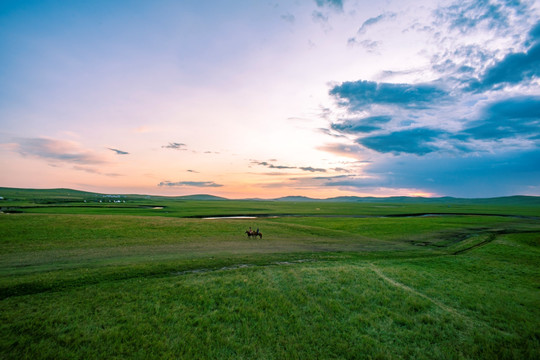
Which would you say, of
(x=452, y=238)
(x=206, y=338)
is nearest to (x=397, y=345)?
(x=206, y=338)

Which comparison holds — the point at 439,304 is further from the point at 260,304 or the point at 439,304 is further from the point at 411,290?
the point at 260,304

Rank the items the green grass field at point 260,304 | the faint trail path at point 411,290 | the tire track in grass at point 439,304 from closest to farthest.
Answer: the green grass field at point 260,304, the tire track in grass at point 439,304, the faint trail path at point 411,290

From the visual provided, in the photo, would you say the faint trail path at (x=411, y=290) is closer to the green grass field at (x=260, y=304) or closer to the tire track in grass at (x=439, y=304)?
the tire track in grass at (x=439, y=304)

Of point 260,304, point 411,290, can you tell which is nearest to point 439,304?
point 411,290

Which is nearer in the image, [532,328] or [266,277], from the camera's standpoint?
[532,328]

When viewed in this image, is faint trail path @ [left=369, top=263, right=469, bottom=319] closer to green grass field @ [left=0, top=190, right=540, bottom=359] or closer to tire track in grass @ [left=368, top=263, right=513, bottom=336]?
tire track in grass @ [left=368, top=263, right=513, bottom=336]

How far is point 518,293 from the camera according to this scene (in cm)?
1508

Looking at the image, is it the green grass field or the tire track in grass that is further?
the tire track in grass

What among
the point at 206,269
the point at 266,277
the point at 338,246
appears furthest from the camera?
the point at 338,246

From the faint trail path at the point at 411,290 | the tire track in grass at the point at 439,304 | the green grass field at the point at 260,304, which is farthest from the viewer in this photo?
the faint trail path at the point at 411,290

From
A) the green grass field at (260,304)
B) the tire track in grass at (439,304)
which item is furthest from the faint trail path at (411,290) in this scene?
the green grass field at (260,304)

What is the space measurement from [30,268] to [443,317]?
27.8 m

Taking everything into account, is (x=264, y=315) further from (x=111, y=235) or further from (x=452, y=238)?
(x=452, y=238)

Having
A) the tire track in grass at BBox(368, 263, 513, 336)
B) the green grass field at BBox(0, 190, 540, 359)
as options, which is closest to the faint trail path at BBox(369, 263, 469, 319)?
the tire track in grass at BBox(368, 263, 513, 336)
